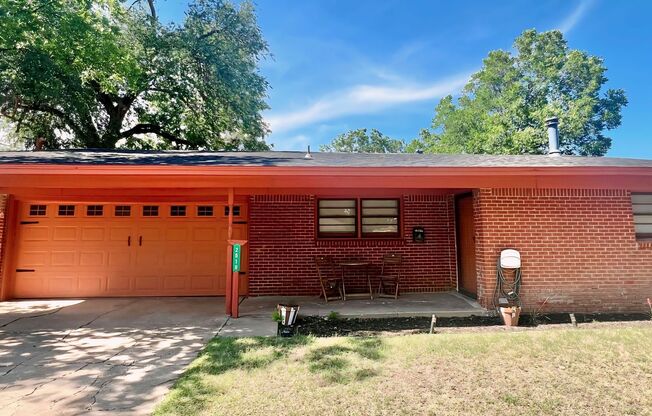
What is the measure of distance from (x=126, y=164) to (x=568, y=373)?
6.51m

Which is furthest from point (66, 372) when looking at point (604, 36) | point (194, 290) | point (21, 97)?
point (604, 36)

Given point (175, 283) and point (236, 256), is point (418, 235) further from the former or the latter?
point (175, 283)

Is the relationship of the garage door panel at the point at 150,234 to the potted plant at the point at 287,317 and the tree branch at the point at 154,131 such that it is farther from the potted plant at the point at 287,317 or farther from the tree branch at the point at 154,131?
the tree branch at the point at 154,131

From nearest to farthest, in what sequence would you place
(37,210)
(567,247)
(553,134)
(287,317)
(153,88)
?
(287,317) < (567,247) < (37,210) < (553,134) < (153,88)

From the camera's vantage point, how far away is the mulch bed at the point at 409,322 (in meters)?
4.95

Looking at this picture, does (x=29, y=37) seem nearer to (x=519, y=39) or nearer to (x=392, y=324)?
(x=392, y=324)

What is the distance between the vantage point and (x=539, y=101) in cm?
2281

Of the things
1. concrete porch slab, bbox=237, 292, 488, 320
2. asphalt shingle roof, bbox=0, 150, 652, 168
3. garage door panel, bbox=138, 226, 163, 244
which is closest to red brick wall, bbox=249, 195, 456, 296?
concrete porch slab, bbox=237, 292, 488, 320

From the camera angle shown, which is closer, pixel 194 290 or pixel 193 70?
pixel 194 290

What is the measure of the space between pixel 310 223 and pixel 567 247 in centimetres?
509

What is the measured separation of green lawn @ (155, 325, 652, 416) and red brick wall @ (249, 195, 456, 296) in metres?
3.06

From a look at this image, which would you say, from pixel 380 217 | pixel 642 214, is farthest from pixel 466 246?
pixel 642 214

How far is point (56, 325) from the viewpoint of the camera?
518cm

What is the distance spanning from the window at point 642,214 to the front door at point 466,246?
120 inches
